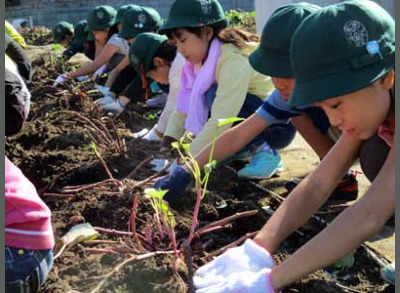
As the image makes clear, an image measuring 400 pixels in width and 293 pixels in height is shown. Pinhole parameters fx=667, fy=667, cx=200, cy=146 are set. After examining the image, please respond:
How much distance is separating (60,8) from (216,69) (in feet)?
55.3

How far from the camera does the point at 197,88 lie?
3348 millimetres

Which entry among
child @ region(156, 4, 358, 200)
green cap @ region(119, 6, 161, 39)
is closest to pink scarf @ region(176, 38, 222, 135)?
child @ region(156, 4, 358, 200)

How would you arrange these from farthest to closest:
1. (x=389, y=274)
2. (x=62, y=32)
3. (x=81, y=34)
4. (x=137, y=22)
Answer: (x=62, y=32) → (x=81, y=34) → (x=137, y=22) → (x=389, y=274)

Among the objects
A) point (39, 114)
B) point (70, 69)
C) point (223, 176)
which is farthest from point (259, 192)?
point (70, 69)

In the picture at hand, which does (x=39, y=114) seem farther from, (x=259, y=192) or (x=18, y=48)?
(x=259, y=192)

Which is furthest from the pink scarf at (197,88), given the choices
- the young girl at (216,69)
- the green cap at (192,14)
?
the green cap at (192,14)

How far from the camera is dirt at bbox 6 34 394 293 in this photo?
2.05 metres

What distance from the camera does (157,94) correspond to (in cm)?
559

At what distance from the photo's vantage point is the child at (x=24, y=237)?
193cm

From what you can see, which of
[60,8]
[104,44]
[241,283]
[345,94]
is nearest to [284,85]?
[345,94]

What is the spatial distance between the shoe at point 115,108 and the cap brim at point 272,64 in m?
2.39

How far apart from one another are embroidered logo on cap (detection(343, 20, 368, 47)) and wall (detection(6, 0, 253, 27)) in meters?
17.9

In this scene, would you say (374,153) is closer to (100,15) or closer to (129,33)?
(129,33)

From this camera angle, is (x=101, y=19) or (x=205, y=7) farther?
(x=101, y=19)
